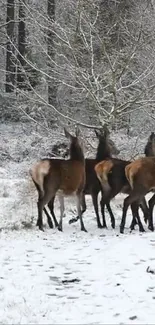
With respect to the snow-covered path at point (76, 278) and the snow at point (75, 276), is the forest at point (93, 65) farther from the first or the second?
the snow-covered path at point (76, 278)

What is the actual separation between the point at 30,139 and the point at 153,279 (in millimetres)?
21013

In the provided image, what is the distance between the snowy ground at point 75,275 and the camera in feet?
20.9

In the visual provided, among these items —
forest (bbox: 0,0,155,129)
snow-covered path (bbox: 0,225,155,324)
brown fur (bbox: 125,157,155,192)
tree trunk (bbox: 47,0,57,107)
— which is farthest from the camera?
tree trunk (bbox: 47,0,57,107)

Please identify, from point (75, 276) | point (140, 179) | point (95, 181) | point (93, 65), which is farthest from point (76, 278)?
point (93, 65)

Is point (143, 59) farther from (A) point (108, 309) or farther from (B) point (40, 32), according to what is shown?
(A) point (108, 309)

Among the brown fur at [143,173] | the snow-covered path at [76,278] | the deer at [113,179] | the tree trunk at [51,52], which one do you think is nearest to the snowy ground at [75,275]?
→ the snow-covered path at [76,278]

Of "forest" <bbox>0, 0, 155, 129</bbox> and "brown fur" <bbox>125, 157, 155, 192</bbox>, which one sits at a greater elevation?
"forest" <bbox>0, 0, 155, 129</bbox>

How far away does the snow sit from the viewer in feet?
20.9

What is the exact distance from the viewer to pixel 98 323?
605cm

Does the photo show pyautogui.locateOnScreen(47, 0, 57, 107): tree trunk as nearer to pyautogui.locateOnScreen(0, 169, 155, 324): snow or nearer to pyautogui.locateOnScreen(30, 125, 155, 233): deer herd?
pyautogui.locateOnScreen(30, 125, 155, 233): deer herd

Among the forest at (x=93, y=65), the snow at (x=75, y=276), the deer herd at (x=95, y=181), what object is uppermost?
the forest at (x=93, y=65)

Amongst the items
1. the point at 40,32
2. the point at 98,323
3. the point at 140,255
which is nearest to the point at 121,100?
the point at 40,32

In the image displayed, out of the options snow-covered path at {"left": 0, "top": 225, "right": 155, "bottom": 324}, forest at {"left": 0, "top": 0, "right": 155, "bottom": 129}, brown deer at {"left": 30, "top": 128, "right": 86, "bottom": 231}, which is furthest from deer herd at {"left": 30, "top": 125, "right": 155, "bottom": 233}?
forest at {"left": 0, "top": 0, "right": 155, "bottom": 129}

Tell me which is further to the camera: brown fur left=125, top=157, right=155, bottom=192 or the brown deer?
the brown deer
